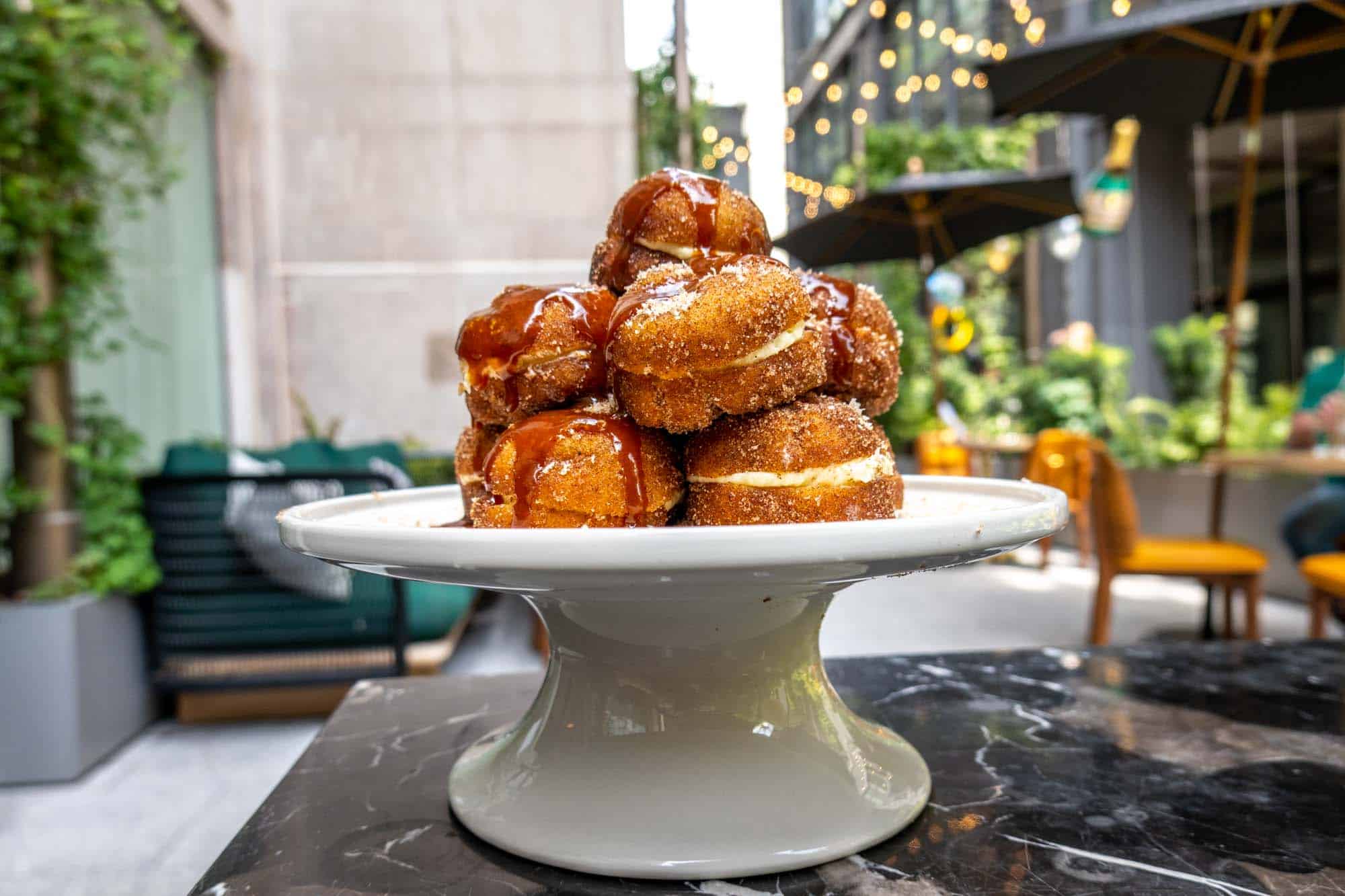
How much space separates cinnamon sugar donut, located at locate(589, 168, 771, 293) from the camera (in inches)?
32.5

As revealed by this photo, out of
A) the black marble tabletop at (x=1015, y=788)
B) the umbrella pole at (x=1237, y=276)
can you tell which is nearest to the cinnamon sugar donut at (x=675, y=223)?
the black marble tabletop at (x=1015, y=788)

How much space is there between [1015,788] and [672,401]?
46 cm

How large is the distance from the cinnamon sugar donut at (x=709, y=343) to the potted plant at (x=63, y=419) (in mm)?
2820

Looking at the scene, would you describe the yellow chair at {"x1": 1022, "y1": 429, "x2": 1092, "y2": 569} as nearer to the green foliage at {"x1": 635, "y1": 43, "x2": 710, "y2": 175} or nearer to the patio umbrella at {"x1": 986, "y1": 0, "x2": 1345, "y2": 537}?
the patio umbrella at {"x1": 986, "y1": 0, "x2": 1345, "y2": 537}


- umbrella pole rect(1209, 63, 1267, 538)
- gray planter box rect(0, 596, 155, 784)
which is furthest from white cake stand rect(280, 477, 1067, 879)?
umbrella pole rect(1209, 63, 1267, 538)

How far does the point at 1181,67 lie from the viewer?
12.9 feet

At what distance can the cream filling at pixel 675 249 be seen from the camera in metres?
0.83

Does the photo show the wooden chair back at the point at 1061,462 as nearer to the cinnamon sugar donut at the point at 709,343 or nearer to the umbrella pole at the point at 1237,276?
the umbrella pole at the point at 1237,276

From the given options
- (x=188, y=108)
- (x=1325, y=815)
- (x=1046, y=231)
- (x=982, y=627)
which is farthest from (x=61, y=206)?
(x=1046, y=231)

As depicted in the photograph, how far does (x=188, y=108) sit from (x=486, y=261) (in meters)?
1.85

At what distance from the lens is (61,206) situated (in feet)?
9.59

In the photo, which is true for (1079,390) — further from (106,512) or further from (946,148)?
(106,512)

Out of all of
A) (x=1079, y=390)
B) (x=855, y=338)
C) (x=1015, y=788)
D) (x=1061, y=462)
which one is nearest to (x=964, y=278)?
(x=1079, y=390)

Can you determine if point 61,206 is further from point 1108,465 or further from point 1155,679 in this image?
point 1108,465
